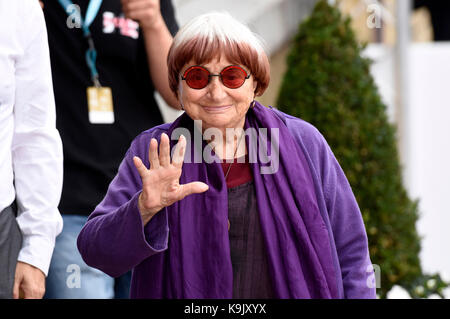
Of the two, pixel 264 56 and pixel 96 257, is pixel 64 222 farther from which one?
pixel 264 56

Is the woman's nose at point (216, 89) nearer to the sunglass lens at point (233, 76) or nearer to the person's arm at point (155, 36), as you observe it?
the sunglass lens at point (233, 76)

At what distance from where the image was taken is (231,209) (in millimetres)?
1570

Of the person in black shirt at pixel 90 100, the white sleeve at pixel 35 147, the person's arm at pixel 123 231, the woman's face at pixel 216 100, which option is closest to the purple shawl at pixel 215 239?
the person's arm at pixel 123 231

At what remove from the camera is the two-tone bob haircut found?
1507 mm

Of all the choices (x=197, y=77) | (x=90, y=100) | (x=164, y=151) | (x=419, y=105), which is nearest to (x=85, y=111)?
(x=90, y=100)

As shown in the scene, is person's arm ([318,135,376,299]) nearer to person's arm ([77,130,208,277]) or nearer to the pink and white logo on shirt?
person's arm ([77,130,208,277])

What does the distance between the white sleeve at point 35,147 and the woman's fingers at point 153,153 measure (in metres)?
0.45

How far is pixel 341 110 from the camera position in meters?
3.35

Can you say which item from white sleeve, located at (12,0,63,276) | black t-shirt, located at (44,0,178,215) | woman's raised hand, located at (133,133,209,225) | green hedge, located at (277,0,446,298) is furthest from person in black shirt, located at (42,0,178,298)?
green hedge, located at (277,0,446,298)

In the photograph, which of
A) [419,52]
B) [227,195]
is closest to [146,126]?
[227,195]

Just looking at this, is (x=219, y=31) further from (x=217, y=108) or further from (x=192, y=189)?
(x=192, y=189)

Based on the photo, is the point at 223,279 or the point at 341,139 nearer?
the point at 223,279

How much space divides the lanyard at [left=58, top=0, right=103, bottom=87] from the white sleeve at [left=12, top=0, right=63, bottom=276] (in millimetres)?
255

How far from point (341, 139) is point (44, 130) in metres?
1.74
